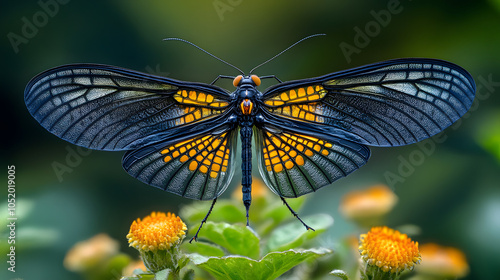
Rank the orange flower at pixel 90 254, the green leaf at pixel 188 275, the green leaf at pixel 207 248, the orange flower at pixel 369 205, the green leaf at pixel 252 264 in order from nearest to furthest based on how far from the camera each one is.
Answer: the green leaf at pixel 252 264, the green leaf at pixel 188 275, the green leaf at pixel 207 248, the orange flower at pixel 90 254, the orange flower at pixel 369 205

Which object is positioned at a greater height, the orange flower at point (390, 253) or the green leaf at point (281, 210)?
the green leaf at point (281, 210)

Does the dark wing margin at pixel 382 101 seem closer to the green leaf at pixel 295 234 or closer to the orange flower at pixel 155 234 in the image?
the green leaf at pixel 295 234

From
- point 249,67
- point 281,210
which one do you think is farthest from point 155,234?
point 249,67

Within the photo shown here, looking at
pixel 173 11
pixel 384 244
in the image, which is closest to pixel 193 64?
pixel 173 11

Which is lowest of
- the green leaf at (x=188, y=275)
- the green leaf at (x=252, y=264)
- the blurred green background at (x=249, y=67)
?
the green leaf at (x=252, y=264)

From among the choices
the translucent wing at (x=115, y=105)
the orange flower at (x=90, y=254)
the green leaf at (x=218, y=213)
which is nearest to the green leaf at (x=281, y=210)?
the green leaf at (x=218, y=213)

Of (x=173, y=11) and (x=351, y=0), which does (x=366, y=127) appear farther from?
(x=173, y=11)

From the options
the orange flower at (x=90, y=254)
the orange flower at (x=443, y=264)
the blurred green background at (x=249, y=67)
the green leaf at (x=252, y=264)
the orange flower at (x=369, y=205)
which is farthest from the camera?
the blurred green background at (x=249, y=67)
